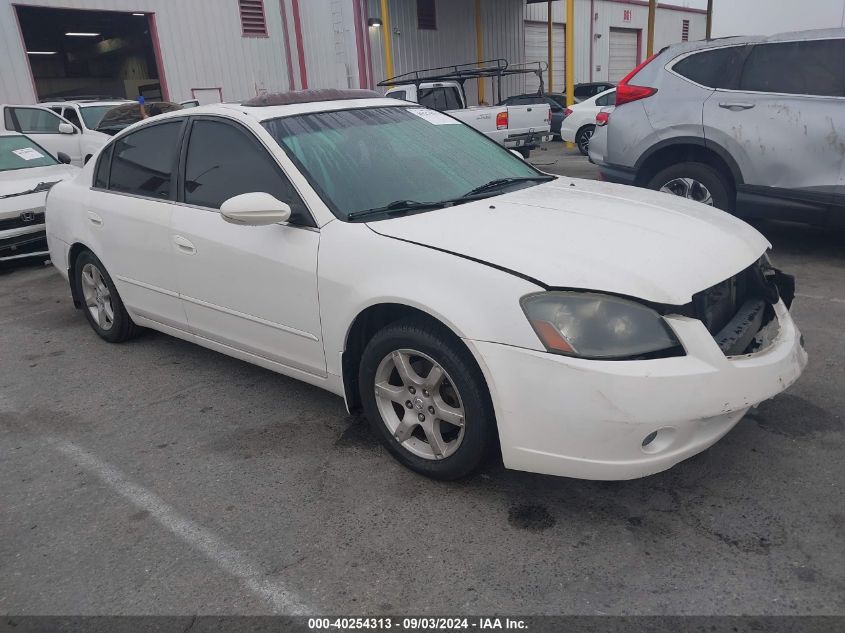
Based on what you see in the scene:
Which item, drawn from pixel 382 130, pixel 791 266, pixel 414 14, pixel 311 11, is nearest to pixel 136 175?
pixel 382 130

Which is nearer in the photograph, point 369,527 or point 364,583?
point 364,583

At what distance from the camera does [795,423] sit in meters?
3.24

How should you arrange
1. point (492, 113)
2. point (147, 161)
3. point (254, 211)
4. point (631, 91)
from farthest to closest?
point (492, 113), point (631, 91), point (147, 161), point (254, 211)

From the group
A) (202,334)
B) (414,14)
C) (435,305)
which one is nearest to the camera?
(435,305)

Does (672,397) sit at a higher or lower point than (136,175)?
lower

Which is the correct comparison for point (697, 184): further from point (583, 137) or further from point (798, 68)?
point (583, 137)

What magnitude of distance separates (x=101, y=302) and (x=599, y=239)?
3.60m

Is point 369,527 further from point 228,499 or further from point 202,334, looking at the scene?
point 202,334

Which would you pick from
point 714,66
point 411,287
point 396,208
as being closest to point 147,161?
point 396,208

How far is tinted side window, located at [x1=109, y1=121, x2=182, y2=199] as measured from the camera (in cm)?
401

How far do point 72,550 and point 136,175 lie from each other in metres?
Answer: 2.42

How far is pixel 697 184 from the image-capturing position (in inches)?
237

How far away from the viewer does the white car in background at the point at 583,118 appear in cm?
1538

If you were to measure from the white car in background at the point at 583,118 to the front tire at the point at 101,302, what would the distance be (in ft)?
41.1
